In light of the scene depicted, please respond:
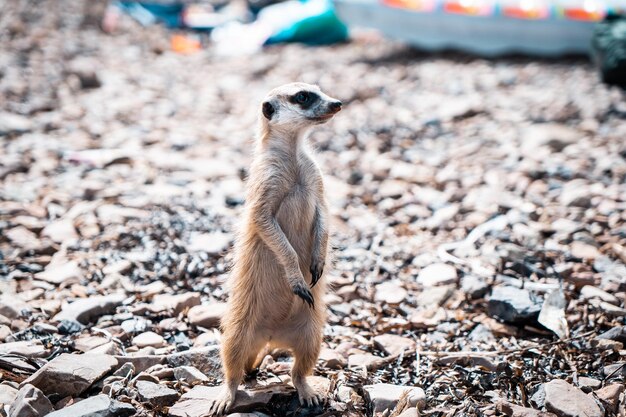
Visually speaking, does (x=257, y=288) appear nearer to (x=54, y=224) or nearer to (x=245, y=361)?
(x=245, y=361)

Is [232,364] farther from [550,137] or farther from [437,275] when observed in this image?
[550,137]

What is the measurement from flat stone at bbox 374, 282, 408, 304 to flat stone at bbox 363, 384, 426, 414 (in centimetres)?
78

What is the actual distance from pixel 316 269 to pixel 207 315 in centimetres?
65

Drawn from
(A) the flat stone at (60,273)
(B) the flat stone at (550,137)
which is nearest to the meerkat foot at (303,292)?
(A) the flat stone at (60,273)

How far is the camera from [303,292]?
8.22ft

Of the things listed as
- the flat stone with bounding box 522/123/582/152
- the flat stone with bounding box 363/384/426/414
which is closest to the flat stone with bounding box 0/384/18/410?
the flat stone with bounding box 363/384/426/414

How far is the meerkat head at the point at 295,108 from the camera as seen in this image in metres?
2.77

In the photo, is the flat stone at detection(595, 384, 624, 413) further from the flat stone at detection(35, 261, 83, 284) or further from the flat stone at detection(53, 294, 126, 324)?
the flat stone at detection(35, 261, 83, 284)

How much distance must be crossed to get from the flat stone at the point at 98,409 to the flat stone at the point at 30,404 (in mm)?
69

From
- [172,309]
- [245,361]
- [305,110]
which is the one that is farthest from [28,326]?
[305,110]

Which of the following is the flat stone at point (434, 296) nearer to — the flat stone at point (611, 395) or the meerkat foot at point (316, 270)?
the meerkat foot at point (316, 270)

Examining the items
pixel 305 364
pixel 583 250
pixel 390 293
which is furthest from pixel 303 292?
pixel 583 250

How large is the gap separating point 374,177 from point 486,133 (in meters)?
1.17

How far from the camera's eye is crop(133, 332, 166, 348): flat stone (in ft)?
9.25
